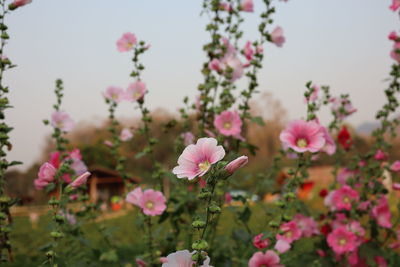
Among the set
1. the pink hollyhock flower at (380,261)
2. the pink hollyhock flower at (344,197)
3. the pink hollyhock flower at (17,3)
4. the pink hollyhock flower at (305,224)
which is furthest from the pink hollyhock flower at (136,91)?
the pink hollyhock flower at (380,261)

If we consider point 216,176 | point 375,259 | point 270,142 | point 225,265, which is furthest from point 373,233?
point 270,142

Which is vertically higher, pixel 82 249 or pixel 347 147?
pixel 347 147

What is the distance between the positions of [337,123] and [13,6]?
2.44 metres

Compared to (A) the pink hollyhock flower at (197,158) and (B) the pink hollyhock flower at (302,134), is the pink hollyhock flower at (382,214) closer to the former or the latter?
(B) the pink hollyhock flower at (302,134)

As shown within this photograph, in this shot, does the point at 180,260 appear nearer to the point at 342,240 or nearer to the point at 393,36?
the point at 342,240

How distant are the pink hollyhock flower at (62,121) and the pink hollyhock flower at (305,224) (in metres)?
1.81

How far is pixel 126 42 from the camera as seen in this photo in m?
3.16

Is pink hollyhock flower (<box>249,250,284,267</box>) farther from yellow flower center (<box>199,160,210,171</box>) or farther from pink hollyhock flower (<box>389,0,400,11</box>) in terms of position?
pink hollyhock flower (<box>389,0,400,11</box>)

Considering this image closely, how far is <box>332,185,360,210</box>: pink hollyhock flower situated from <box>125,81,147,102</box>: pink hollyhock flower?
1621mm

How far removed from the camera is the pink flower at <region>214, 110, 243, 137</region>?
280cm

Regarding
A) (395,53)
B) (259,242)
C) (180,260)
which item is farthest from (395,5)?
(180,260)

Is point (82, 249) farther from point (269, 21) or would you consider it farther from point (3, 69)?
point (269, 21)

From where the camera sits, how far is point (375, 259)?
3.50 meters

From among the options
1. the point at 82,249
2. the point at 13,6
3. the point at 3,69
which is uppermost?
the point at 13,6
